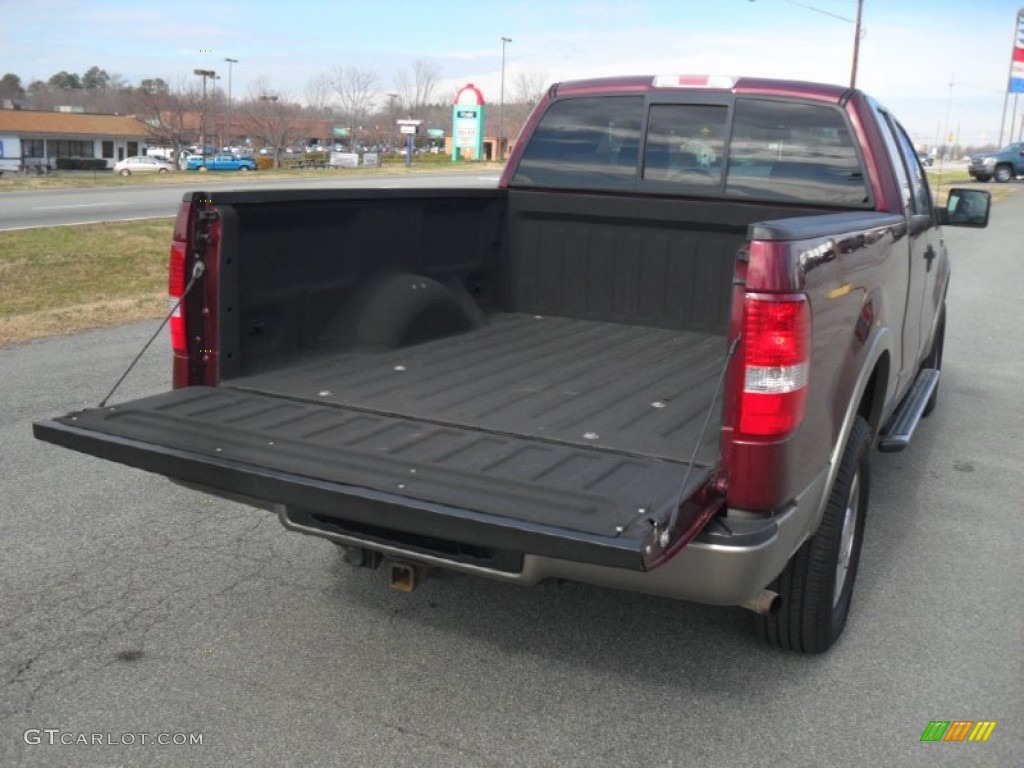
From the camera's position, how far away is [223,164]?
71.3 metres

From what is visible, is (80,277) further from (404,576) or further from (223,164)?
(223,164)

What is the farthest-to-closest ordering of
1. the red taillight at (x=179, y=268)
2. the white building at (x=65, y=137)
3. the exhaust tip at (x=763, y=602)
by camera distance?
the white building at (x=65, y=137)
the red taillight at (x=179, y=268)
the exhaust tip at (x=763, y=602)

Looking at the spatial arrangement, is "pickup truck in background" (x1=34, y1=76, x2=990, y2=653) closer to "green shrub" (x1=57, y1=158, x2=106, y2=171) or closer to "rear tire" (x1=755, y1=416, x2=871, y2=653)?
"rear tire" (x1=755, y1=416, x2=871, y2=653)

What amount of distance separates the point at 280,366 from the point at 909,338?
117 inches

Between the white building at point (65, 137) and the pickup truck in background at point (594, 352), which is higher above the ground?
the white building at point (65, 137)

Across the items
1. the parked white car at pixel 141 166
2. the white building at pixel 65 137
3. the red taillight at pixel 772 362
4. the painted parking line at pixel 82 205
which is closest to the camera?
the red taillight at pixel 772 362

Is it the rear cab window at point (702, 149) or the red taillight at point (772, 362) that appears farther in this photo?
the rear cab window at point (702, 149)

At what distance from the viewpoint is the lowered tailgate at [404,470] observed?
8.63 feet

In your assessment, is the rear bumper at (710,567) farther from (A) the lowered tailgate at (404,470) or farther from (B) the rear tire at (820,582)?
(B) the rear tire at (820,582)

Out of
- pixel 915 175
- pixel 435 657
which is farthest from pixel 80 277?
pixel 435 657

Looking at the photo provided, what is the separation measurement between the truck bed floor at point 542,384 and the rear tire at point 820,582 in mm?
486

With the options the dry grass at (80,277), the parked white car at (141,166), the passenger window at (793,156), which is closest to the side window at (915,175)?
the passenger window at (793,156)

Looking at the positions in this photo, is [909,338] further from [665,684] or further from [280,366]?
[280,366]

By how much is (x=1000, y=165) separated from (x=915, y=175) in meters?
45.1
